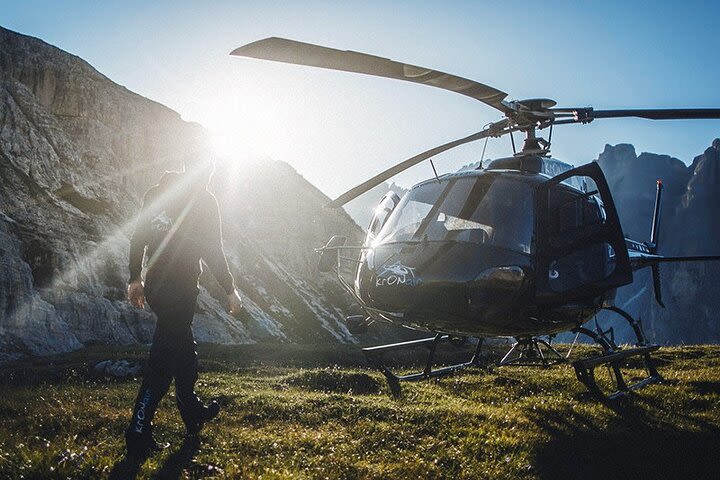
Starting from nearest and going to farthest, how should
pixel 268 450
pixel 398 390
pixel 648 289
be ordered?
pixel 268 450 < pixel 398 390 < pixel 648 289

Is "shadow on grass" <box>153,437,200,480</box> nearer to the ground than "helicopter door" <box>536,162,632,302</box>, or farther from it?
nearer to the ground

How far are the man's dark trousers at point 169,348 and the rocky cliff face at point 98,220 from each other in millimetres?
33626

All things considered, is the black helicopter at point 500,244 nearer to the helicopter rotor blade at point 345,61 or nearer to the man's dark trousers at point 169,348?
the helicopter rotor blade at point 345,61

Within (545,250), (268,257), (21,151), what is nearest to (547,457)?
(545,250)

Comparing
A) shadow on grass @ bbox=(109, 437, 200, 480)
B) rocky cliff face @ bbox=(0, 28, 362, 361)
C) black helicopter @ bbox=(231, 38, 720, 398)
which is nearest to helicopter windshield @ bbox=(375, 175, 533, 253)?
black helicopter @ bbox=(231, 38, 720, 398)

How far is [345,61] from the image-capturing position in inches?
214

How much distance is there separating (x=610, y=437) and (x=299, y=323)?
68.4 metres

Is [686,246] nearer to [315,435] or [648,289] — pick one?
[648,289]

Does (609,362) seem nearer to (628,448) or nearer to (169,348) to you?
(628,448)

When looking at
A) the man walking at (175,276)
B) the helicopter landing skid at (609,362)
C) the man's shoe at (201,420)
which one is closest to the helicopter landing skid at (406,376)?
the helicopter landing skid at (609,362)

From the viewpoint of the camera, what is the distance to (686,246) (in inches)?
7003

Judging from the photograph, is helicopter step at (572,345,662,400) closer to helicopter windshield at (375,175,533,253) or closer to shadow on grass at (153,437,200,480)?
helicopter windshield at (375,175,533,253)

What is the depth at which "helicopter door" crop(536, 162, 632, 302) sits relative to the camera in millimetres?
7238

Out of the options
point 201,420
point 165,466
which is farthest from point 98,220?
point 165,466
